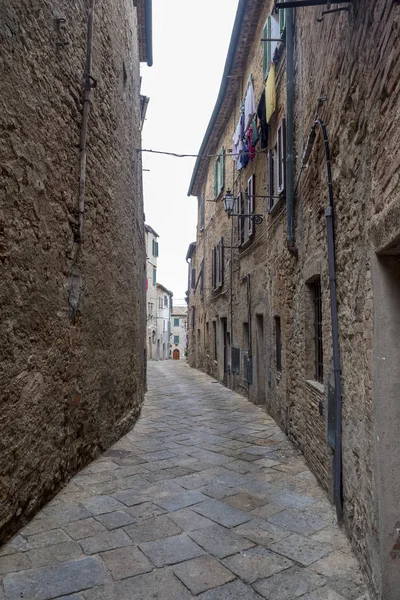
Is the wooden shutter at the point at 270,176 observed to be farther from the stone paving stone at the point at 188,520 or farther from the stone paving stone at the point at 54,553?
the stone paving stone at the point at 54,553

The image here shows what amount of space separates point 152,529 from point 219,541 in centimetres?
53

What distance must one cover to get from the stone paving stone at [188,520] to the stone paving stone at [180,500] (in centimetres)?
10

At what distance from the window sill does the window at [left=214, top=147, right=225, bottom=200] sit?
9.84 meters

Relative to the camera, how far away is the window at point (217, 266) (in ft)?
45.4

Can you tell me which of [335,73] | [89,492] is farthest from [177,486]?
[335,73]

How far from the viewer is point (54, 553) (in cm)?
292

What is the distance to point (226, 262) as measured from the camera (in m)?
13.2

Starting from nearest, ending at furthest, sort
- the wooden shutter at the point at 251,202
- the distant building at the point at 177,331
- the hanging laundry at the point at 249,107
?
the hanging laundry at the point at 249,107
the wooden shutter at the point at 251,202
the distant building at the point at 177,331

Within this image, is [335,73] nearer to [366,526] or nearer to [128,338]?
[366,526]

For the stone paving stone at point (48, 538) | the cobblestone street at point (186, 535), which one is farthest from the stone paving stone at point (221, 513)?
the stone paving stone at point (48, 538)

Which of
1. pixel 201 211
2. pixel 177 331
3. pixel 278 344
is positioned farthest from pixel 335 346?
pixel 177 331

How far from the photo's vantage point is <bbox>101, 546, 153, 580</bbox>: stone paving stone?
8.76ft

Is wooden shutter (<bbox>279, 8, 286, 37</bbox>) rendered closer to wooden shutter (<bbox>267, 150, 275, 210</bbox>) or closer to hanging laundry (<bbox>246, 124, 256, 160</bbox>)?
wooden shutter (<bbox>267, 150, 275, 210</bbox>)

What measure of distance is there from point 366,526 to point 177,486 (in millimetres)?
1996
